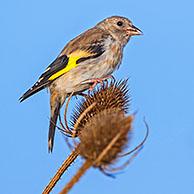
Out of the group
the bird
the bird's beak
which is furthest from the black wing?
the bird's beak

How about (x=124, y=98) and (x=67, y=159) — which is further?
(x=124, y=98)

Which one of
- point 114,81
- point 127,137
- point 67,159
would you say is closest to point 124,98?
point 114,81

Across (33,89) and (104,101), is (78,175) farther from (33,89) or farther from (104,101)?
(33,89)

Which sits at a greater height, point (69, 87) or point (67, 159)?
point (69, 87)

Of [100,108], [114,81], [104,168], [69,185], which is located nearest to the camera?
[69,185]

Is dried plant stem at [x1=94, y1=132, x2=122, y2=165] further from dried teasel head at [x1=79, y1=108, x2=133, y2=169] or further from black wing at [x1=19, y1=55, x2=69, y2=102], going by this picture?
black wing at [x1=19, y1=55, x2=69, y2=102]

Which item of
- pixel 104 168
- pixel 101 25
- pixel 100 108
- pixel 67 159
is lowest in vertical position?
pixel 104 168

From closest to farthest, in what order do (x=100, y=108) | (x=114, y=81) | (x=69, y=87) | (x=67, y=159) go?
(x=67, y=159), (x=100, y=108), (x=114, y=81), (x=69, y=87)

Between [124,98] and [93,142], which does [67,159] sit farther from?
[93,142]
